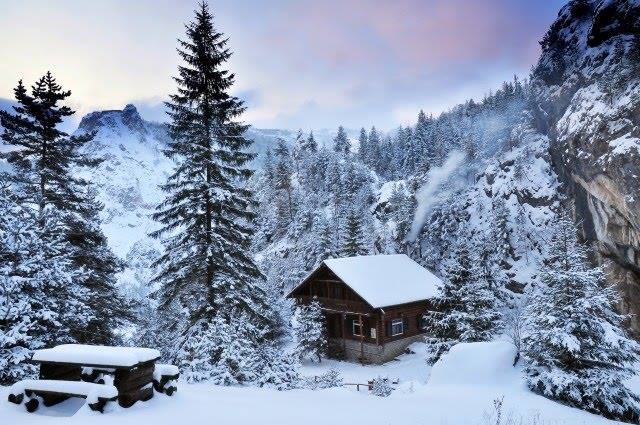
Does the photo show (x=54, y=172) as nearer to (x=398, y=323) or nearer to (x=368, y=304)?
(x=368, y=304)

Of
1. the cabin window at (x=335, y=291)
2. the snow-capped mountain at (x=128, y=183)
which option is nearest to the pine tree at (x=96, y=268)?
the cabin window at (x=335, y=291)

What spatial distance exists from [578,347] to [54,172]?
967 inches

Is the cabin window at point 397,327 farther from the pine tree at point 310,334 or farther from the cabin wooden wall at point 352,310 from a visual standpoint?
the pine tree at point 310,334

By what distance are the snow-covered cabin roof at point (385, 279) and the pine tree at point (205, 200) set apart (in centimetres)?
1701

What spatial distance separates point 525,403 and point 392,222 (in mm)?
57439

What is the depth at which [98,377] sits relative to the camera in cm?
802

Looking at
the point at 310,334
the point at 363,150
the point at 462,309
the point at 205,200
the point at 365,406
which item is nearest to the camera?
the point at 365,406

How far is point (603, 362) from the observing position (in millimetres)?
13406

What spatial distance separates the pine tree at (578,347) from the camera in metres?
12.9

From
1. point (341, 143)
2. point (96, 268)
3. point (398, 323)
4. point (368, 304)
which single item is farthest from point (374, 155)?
point (96, 268)

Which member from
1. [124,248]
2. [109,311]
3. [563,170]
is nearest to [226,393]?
[109,311]

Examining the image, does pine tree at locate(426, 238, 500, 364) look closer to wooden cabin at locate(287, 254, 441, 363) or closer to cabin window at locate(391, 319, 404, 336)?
wooden cabin at locate(287, 254, 441, 363)

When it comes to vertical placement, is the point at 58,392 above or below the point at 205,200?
below

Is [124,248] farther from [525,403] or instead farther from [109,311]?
[525,403]
